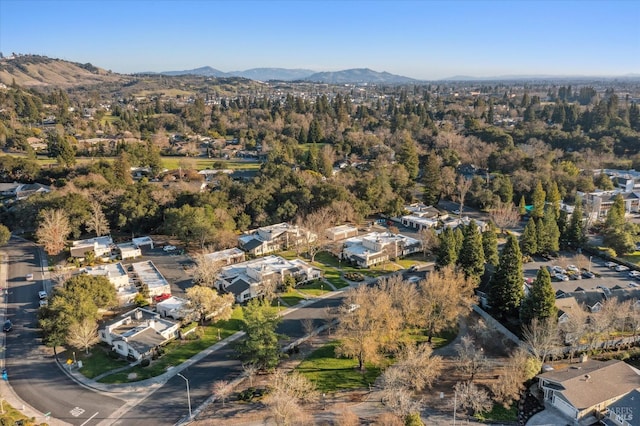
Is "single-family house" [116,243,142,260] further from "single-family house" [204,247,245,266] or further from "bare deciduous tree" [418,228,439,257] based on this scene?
"bare deciduous tree" [418,228,439,257]

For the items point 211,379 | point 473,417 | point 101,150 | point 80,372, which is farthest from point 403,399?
point 101,150

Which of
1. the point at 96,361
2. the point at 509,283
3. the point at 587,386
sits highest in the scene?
the point at 509,283

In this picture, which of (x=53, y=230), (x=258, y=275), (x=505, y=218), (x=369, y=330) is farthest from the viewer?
(x=505, y=218)

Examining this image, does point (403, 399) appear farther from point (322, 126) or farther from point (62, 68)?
point (62, 68)

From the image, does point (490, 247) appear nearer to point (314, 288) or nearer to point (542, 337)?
point (542, 337)

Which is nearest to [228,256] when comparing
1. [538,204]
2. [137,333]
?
[137,333]

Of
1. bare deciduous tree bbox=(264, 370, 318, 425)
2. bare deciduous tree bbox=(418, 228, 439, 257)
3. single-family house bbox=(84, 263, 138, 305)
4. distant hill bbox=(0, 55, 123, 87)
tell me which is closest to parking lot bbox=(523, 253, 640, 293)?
bare deciduous tree bbox=(418, 228, 439, 257)

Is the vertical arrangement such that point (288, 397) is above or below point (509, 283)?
below

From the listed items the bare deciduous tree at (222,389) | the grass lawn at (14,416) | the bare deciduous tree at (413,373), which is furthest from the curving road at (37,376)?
the bare deciduous tree at (413,373)
